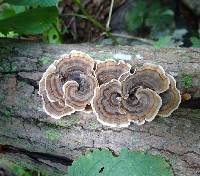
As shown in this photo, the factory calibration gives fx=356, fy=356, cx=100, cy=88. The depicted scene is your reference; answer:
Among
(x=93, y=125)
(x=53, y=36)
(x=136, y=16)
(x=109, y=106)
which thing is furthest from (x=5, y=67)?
(x=136, y=16)

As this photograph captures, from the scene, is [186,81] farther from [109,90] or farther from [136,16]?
[136,16]

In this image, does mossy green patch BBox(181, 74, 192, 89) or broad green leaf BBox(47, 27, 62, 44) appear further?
broad green leaf BBox(47, 27, 62, 44)

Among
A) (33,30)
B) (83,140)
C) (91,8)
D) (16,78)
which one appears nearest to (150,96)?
(83,140)

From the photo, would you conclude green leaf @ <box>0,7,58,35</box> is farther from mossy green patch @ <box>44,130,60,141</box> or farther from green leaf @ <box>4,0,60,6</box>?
mossy green patch @ <box>44,130,60,141</box>

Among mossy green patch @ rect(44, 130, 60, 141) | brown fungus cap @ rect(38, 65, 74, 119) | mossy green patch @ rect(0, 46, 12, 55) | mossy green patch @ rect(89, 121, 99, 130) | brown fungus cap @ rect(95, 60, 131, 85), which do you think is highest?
mossy green patch @ rect(0, 46, 12, 55)

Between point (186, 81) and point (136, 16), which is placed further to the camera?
point (136, 16)

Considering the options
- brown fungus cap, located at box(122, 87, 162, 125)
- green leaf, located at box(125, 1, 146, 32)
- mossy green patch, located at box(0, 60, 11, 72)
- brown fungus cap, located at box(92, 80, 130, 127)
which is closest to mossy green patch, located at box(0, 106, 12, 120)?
mossy green patch, located at box(0, 60, 11, 72)

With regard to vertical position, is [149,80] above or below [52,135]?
above
